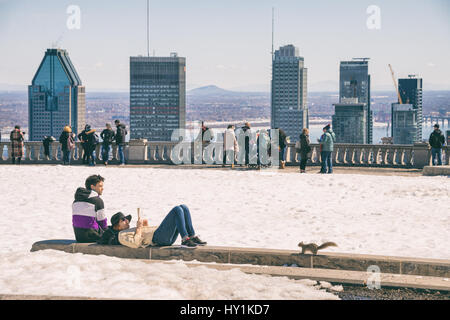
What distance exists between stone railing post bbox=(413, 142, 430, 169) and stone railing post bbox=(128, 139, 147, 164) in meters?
10.8

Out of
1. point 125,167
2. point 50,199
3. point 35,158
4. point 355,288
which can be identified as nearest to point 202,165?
point 125,167

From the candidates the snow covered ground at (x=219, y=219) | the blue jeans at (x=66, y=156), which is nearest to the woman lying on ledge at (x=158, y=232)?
the snow covered ground at (x=219, y=219)

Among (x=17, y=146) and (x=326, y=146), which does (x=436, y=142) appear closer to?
(x=326, y=146)

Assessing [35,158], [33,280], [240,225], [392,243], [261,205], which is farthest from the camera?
[35,158]

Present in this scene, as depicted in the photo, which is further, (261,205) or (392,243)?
(261,205)

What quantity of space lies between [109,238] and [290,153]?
21.7 meters

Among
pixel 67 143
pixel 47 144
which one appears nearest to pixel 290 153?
pixel 67 143

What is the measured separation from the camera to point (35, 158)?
3173 cm

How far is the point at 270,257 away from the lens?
34.2ft
